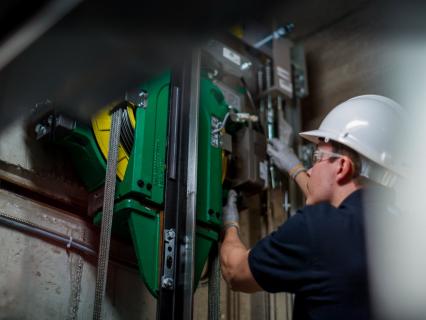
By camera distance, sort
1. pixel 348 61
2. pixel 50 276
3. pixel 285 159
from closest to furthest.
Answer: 1. pixel 50 276
2. pixel 285 159
3. pixel 348 61

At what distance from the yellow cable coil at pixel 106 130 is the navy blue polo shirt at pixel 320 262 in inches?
23.9

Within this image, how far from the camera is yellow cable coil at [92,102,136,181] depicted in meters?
2.07

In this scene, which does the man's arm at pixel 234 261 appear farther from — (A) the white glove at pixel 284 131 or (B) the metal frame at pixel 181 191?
(A) the white glove at pixel 284 131

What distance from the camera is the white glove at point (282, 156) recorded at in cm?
253

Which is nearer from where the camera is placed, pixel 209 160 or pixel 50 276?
pixel 50 276

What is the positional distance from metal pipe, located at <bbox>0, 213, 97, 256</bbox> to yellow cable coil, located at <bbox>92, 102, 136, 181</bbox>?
0.31 meters

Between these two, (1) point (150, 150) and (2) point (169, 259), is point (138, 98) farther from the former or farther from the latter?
(2) point (169, 259)

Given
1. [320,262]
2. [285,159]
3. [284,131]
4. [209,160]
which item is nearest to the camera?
[320,262]

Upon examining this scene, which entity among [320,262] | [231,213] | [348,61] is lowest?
[320,262]

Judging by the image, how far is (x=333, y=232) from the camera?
166 cm

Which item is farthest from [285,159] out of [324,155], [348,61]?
[348,61]

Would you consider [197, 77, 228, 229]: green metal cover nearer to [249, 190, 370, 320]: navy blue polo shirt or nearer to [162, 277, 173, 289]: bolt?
[162, 277, 173, 289]: bolt

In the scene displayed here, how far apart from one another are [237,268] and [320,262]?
287mm

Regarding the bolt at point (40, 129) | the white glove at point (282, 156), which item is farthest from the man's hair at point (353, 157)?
the bolt at point (40, 129)
